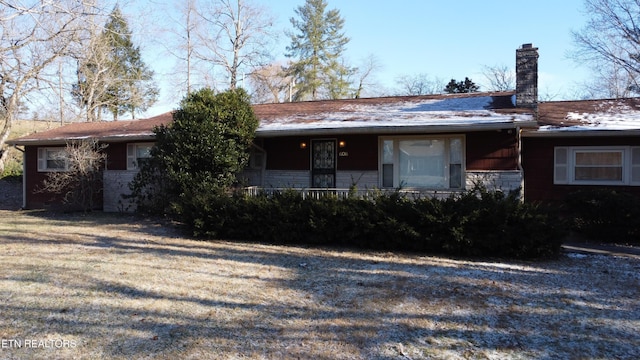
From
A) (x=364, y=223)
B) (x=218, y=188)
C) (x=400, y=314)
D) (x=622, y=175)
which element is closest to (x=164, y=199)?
(x=218, y=188)

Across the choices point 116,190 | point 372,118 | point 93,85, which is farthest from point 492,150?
point 93,85

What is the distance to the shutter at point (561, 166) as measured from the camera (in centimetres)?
1128

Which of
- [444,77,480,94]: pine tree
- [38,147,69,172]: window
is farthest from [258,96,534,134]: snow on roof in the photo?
[444,77,480,94]: pine tree

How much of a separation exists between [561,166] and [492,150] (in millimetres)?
2384

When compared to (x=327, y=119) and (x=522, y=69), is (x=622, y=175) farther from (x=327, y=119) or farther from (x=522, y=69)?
(x=327, y=119)

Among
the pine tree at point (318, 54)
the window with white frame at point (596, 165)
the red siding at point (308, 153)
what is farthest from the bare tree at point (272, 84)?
the window with white frame at point (596, 165)

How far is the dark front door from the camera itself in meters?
12.1

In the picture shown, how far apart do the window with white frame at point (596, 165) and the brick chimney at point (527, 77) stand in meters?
1.53

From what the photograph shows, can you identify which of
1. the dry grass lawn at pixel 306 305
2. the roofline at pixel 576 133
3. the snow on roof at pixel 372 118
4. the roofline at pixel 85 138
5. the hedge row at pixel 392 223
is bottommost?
the dry grass lawn at pixel 306 305

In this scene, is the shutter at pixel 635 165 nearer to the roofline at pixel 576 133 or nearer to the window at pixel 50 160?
the roofline at pixel 576 133

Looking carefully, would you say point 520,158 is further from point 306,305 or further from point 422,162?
point 306,305

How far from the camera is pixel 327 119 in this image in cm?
1220

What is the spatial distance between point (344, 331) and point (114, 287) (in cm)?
308

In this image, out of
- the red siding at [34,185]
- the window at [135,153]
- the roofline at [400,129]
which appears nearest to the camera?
the roofline at [400,129]
